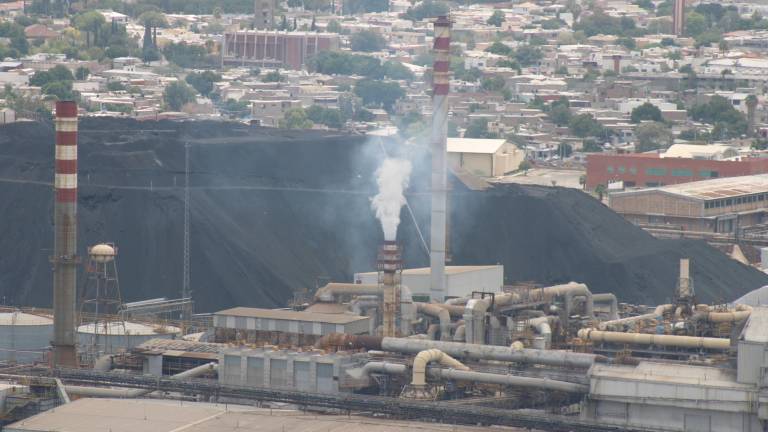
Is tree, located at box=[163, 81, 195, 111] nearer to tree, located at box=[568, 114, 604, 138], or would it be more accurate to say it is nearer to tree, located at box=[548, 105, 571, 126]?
tree, located at box=[548, 105, 571, 126]

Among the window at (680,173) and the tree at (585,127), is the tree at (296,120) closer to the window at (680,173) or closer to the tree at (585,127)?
the tree at (585,127)

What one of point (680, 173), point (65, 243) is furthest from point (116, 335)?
point (680, 173)

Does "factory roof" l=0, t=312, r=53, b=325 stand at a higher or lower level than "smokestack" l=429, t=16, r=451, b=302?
lower

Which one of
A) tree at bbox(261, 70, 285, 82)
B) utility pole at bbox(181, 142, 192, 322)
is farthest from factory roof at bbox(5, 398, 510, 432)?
tree at bbox(261, 70, 285, 82)

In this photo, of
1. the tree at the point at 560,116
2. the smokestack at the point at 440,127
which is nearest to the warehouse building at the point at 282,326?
the smokestack at the point at 440,127

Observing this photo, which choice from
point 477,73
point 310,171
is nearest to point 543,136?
point 477,73
